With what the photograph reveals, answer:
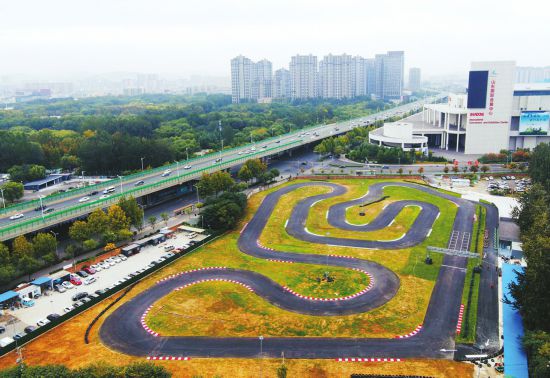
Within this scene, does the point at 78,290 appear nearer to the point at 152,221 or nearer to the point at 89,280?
the point at 89,280

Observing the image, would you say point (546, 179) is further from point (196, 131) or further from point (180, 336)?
point (196, 131)

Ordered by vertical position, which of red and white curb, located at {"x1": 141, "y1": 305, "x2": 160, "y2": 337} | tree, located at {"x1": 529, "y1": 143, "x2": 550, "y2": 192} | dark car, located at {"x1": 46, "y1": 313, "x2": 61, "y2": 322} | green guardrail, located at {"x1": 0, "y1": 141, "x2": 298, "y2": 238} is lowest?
red and white curb, located at {"x1": 141, "y1": 305, "x2": 160, "y2": 337}

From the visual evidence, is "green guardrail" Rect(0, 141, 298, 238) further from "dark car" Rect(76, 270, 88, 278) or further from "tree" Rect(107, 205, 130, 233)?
"dark car" Rect(76, 270, 88, 278)

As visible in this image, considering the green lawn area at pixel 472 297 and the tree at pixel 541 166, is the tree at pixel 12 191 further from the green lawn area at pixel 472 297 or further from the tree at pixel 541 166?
the tree at pixel 541 166

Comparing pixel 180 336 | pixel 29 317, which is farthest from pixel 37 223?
pixel 180 336

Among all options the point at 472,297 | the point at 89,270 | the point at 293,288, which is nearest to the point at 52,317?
the point at 89,270

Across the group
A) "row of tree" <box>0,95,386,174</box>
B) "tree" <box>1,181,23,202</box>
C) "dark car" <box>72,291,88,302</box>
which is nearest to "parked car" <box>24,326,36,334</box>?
"dark car" <box>72,291,88,302</box>
